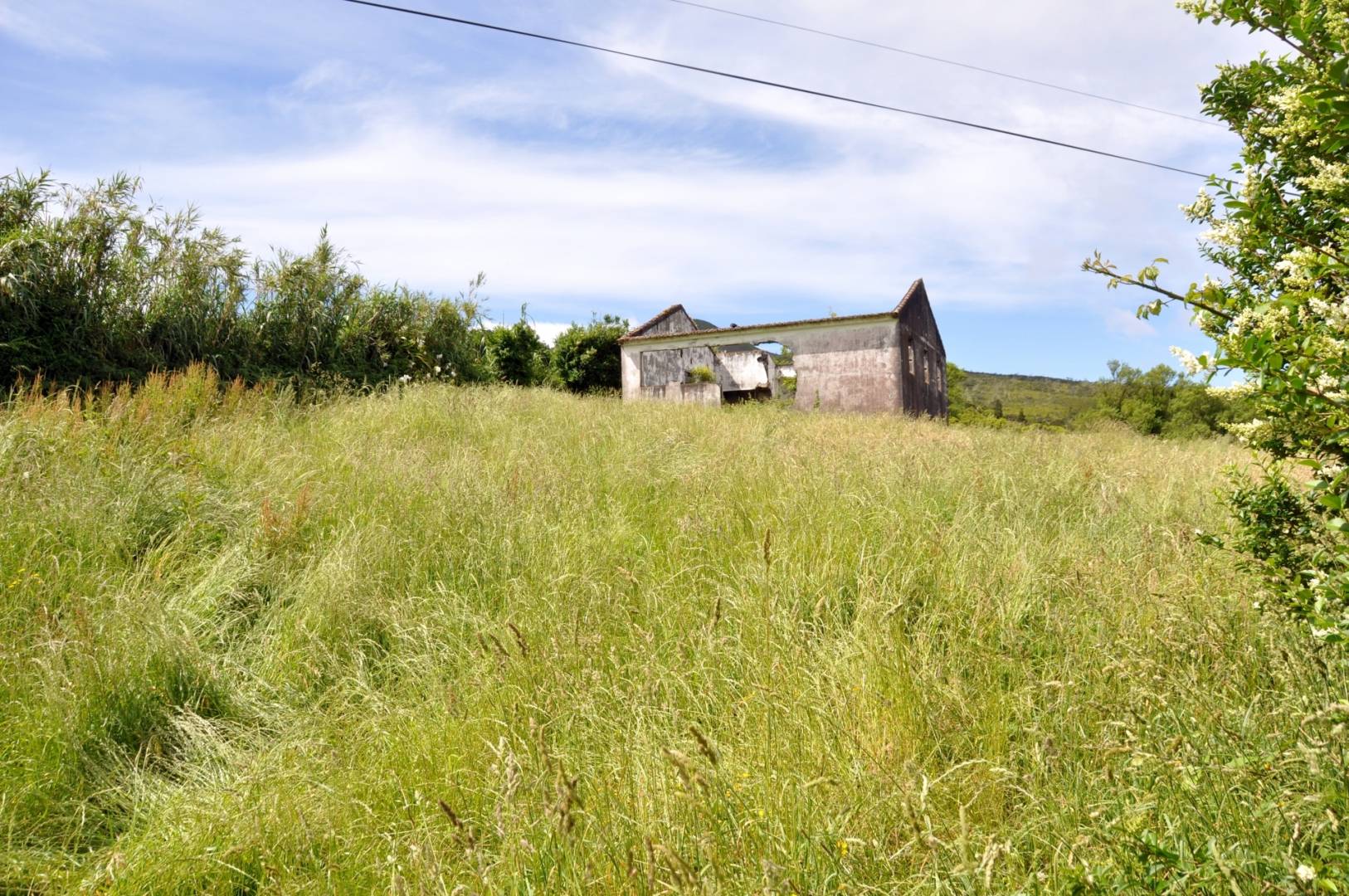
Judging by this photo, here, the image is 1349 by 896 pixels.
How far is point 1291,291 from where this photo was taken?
1927 mm

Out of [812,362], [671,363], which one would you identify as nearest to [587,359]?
[671,363]

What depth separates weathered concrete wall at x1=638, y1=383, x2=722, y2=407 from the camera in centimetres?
2348

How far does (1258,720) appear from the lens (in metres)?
2.12

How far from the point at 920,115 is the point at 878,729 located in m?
8.99

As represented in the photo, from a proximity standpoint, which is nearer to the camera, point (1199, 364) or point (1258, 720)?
point (1199, 364)

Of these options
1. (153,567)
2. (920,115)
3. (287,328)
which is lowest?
(153,567)

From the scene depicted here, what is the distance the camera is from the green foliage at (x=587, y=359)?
27.2 metres

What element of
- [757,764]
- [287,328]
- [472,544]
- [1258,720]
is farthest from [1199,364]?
[287,328]

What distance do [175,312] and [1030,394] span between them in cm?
6410

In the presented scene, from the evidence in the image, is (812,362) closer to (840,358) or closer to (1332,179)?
(840,358)

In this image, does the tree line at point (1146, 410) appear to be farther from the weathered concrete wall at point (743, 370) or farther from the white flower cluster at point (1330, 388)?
the white flower cluster at point (1330, 388)

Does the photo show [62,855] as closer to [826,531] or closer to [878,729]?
[878,729]

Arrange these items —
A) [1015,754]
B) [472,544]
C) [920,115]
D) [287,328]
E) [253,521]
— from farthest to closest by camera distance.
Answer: [287,328] < [920,115] < [253,521] < [472,544] < [1015,754]

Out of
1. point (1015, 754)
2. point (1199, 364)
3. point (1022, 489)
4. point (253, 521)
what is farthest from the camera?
point (1022, 489)
